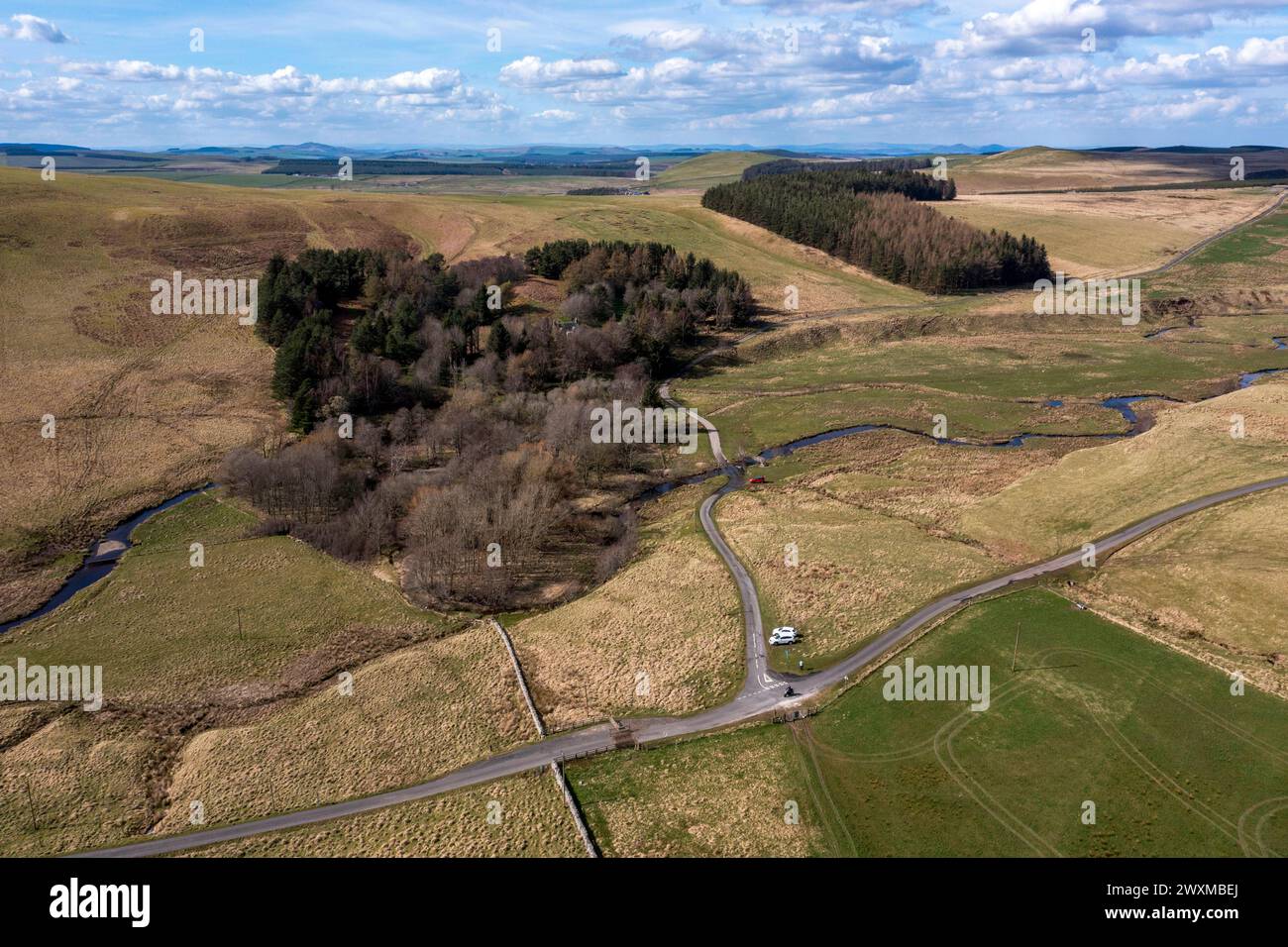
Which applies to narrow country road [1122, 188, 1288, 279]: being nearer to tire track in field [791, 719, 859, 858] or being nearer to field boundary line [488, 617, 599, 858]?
tire track in field [791, 719, 859, 858]

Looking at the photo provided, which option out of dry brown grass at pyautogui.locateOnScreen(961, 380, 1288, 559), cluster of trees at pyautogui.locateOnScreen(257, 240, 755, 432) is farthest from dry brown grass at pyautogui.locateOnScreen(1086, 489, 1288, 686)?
cluster of trees at pyautogui.locateOnScreen(257, 240, 755, 432)

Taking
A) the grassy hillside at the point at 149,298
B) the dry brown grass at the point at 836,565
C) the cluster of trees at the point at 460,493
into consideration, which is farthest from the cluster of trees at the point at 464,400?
the dry brown grass at the point at 836,565

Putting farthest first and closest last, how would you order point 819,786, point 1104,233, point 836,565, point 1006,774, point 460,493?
1. point 1104,233
2. point 460,493
3. point 836,565
4. point 819,786
5. point 1006,774

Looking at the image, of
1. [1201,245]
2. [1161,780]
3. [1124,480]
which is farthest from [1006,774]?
[1201,245]

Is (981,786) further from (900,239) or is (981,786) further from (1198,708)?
(900,239)

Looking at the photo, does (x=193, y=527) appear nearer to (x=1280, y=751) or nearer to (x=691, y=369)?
(x=691, y=369)
